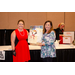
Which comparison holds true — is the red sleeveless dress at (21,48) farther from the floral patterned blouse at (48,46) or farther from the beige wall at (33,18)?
the beige wall at (33,18)

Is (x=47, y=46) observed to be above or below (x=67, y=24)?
below

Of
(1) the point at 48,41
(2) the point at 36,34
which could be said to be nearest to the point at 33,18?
(2) the point at 36,34

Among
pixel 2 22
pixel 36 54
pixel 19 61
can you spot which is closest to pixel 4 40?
pixel 2 22

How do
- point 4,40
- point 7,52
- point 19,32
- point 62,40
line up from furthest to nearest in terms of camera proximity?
point 4,40 < point 62,40 < point 7,52 < point 19,32

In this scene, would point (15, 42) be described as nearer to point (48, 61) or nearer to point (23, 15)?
point (48, 61)

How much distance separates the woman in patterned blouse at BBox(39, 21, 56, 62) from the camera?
193cm

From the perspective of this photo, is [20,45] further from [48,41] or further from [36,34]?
[48,41]

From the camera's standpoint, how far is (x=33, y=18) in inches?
180

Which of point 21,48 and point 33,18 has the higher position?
point 33,18

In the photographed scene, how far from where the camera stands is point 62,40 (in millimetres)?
3295

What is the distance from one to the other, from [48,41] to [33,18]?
2.84 metres

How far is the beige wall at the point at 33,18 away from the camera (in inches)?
173

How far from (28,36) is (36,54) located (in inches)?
25.3

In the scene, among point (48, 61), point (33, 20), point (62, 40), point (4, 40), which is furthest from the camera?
point (33, 20)
